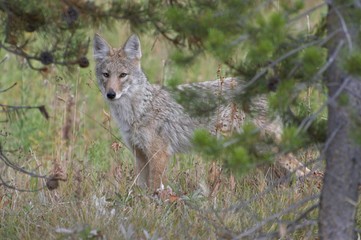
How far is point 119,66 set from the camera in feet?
26.5

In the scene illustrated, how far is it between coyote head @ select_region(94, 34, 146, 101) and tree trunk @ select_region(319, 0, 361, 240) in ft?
12.6

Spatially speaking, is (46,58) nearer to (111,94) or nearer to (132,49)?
(111,94)

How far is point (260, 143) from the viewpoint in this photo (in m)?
3.98

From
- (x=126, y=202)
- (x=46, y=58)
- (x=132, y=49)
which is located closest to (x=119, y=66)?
(x=132, y=49)

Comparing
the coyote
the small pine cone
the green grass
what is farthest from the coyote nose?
the small pine cone

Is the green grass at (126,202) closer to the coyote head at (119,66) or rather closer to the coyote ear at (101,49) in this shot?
the coyote head at (119,66)

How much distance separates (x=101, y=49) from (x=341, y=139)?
4413 millimetres

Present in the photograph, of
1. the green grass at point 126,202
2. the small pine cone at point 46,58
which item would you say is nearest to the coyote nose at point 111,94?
the green grass at point 126,202

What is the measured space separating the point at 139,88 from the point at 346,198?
4.07 metres

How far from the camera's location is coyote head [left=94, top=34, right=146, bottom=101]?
26.1ft

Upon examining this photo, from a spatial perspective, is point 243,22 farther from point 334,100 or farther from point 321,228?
point 321,228

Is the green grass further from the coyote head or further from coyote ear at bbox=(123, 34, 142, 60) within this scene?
coyote ear at bbox=(123, 34, 142, 60)

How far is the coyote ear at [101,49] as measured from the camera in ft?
26.6

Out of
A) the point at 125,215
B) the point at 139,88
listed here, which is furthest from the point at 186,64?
the point at 139,88
